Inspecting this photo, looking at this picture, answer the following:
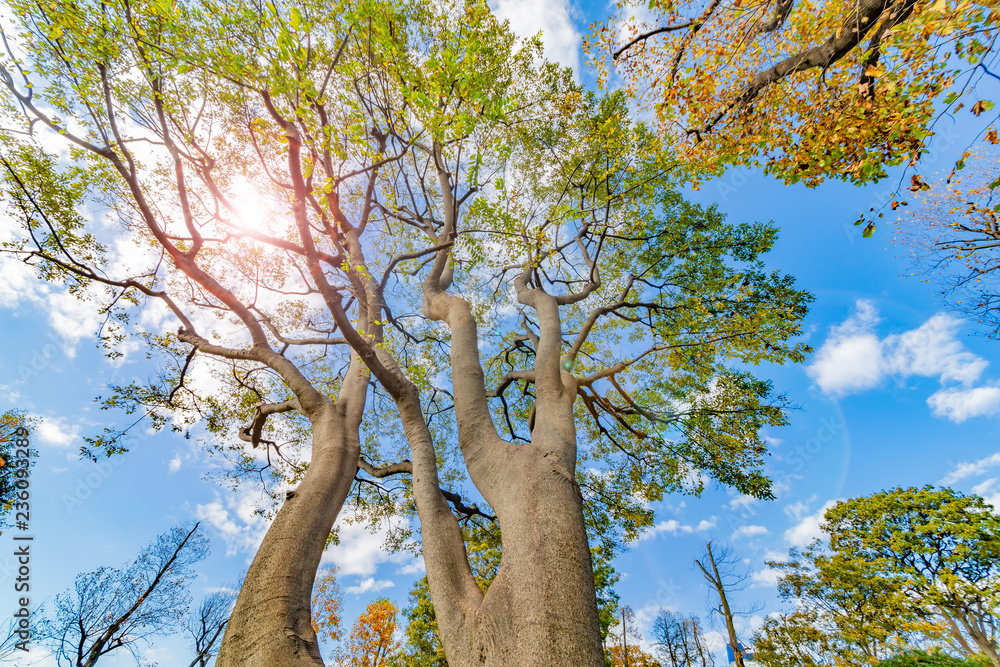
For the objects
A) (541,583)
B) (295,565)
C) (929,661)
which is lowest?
(929,661)

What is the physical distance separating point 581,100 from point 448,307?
4.68 metres

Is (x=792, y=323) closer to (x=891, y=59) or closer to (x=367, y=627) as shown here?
(x=891, y=59)

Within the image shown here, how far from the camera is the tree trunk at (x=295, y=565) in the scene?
8.09 ft

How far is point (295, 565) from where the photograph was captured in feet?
9.89

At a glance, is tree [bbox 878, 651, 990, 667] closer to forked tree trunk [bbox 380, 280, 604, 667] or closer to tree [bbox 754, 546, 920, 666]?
tree [bbox 754, 546, 920, 666]

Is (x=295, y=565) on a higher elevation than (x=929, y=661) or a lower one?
higher

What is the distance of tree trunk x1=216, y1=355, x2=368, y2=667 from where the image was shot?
8.09 feet

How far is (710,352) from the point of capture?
18.1 feet

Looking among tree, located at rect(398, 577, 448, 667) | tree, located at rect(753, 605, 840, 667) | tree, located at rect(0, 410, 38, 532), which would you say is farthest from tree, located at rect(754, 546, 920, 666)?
tree, located at rect(0, 410, 38, 532)

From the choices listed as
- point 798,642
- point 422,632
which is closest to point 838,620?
point 798,642

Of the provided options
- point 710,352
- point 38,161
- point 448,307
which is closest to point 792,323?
point 710,352

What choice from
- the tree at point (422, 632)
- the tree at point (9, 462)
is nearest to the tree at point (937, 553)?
the tree at point (422, 632)

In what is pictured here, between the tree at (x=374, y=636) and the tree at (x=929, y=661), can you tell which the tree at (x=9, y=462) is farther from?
the tree at (x=929, y=661)

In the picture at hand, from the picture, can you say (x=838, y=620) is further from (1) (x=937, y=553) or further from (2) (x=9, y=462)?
(2) (x=9, y=462)
